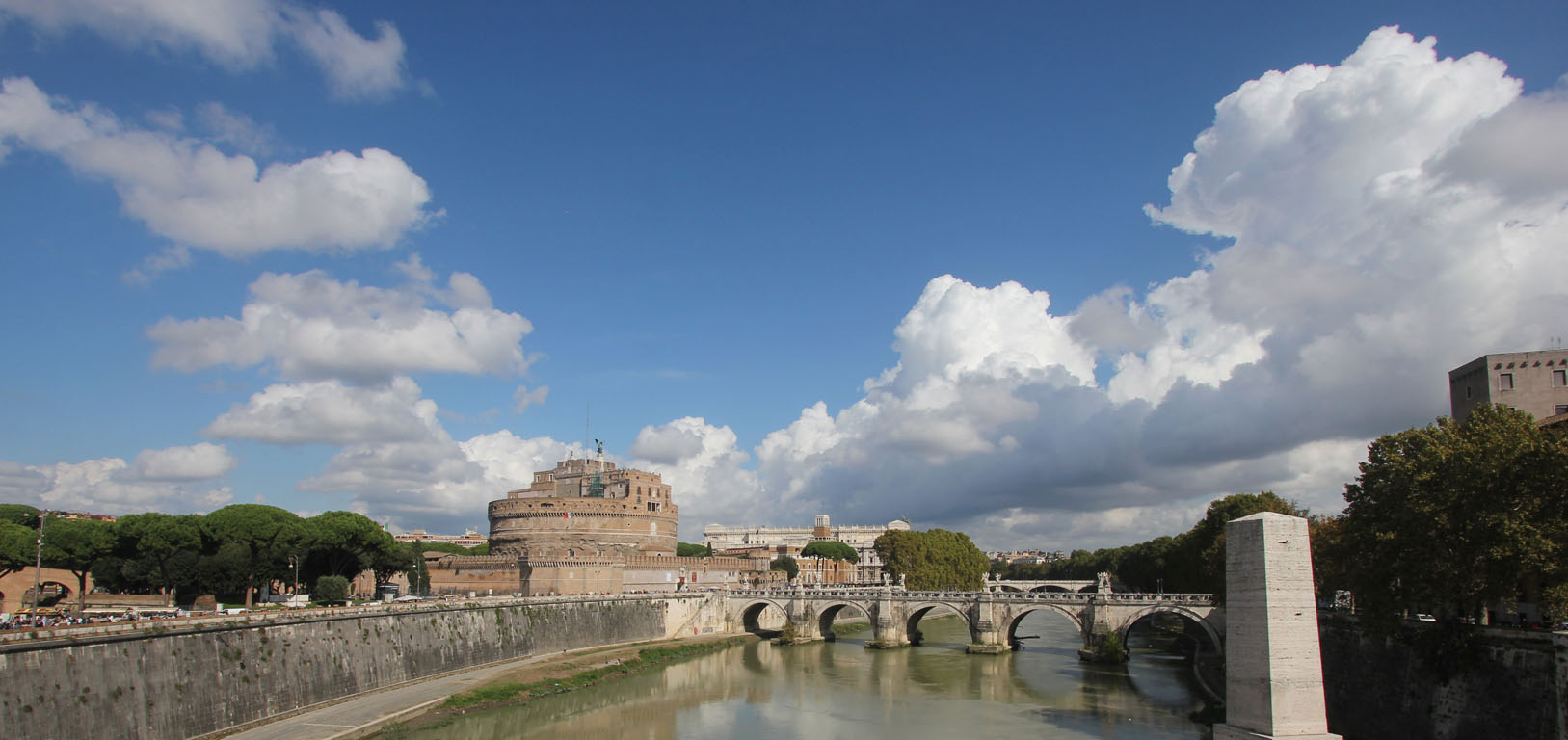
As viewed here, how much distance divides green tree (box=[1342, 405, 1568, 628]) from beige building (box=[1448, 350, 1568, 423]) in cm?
1103

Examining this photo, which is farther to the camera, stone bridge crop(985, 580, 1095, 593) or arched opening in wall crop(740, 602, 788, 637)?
stone bridge crop(985, 580, 1095, 593)

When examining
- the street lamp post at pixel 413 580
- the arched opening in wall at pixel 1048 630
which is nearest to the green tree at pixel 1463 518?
the arched opening in wall at pixel 1048 630

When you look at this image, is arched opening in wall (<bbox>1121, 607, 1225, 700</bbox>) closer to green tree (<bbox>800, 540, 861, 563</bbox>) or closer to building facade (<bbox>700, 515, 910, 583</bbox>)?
green tree (<bbox>800, 540, 861, 563</bbox>)

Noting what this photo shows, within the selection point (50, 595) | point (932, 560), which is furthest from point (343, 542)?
point (932, 560)

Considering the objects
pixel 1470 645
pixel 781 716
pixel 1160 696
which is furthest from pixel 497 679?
pixel 1470 645

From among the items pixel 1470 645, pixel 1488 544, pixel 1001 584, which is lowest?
pixel 1001 584

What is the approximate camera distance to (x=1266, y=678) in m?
17.4

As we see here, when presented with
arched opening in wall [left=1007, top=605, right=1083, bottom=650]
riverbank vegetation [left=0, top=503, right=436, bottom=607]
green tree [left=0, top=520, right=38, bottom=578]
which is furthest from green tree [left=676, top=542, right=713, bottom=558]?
green tree [left=0, top=520, right=38, bottom=578]

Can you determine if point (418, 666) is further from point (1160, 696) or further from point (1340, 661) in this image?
point (1340, 661)

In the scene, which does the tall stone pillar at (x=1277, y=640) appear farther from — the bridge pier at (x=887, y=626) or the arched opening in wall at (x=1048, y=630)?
the bridge pier at (x=887, y=626)

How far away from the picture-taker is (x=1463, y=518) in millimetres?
23516

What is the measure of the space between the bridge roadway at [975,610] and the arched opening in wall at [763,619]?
75 millimetres

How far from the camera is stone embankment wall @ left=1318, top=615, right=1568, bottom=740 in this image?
20719 mm

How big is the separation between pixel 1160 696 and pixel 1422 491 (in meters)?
18.1
